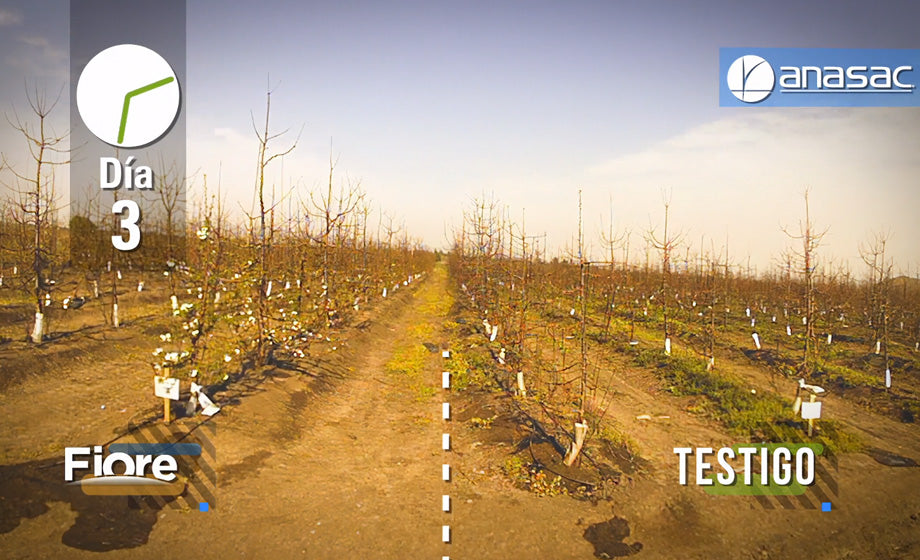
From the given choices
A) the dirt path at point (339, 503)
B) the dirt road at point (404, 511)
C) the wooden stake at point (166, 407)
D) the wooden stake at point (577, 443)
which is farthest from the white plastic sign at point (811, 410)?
the wooden stake at point (166, 407)

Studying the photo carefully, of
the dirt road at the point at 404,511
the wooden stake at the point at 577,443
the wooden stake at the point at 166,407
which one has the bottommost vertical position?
the dirt road at the point at 404,511

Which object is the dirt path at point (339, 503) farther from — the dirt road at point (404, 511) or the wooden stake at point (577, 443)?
the wooden stake at point (577, 443)

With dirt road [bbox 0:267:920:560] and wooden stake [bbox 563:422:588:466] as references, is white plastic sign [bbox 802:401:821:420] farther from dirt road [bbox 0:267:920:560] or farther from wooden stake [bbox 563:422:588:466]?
wooden stake [bbox 563:422:588:466]

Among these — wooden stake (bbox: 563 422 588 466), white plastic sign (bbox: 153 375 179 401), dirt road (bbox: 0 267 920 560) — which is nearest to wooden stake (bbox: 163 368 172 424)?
white plastic sign (bbox: 153 375 179 401)

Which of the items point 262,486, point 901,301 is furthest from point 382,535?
point 901,301

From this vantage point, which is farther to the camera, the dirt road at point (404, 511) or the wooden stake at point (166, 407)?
the wooden stake at point (166, 407)

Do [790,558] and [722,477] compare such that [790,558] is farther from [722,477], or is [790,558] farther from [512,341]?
[512,341]

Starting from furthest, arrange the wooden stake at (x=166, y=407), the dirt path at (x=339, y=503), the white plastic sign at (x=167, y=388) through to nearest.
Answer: the wooden stake at (x=166, y=407) → the white plastic sign at (x=167, y=388) → the dirt path at (x=339, y=503)

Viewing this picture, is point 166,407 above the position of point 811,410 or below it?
above

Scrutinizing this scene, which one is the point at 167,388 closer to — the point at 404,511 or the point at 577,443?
the point at 404,511

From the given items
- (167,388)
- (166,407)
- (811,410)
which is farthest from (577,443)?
(166,407)

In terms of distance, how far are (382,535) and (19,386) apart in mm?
9884

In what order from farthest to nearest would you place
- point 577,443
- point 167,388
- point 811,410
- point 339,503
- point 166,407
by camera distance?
point 811,410 → point 166,407 → point 577,443 → point 167,388 → point 339,503

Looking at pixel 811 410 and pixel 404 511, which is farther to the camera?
pixel 811 410
